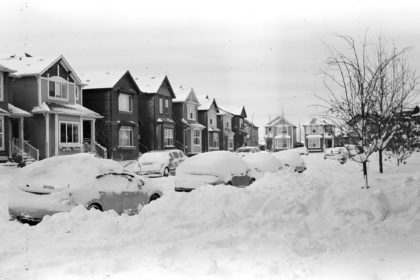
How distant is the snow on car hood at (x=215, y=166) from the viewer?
14286 millimetres

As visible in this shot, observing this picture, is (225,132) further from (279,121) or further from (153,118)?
(279,121)

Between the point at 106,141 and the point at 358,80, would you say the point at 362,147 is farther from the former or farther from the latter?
the point at 106,141

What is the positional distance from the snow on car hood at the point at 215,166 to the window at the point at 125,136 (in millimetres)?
23352

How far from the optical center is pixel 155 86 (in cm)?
4262

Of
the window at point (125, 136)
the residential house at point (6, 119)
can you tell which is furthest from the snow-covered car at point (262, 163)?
the window at point (125, 136)

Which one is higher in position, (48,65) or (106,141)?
(48,65)

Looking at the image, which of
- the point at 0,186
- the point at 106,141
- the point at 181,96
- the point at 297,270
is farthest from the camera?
the point at 181,96

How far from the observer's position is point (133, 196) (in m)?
10.8

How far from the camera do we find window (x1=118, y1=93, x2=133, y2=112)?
1476 inches

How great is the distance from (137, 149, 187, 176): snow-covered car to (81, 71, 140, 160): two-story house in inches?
508

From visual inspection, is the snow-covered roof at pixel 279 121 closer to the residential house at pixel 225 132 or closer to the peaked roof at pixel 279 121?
the peaked roof at pixel 279 121

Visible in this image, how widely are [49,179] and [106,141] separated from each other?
27.0 metres

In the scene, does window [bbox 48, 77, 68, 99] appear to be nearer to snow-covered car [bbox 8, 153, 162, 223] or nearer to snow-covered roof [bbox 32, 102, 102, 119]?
snow-covered roof [bbox 32, 102, 102, 119]

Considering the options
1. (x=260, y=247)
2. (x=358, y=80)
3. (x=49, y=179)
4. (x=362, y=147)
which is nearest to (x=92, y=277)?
(x=260, y=247)
